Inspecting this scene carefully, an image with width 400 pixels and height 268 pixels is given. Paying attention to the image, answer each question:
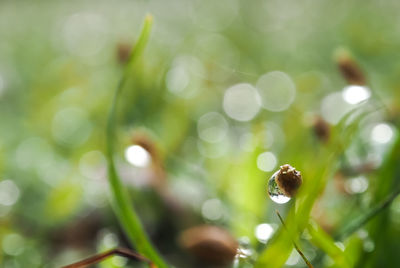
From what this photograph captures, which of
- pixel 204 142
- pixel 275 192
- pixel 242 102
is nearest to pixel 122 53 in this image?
pixel 204 142

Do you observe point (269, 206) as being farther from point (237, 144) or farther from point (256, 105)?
point (256, 105)

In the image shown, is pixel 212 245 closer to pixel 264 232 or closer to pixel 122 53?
pixel 264 232

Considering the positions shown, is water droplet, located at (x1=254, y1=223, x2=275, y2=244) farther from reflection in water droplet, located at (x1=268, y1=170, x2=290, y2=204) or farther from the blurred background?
reflection in water droplet, located at (x1=268, y1=170, x2=290, y2=204)

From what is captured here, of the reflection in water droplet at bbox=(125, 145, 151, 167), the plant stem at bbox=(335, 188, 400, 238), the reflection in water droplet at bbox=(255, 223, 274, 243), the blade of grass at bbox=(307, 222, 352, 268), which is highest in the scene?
the reflection in water droplet at bbox=(125, 145, 151, 167)

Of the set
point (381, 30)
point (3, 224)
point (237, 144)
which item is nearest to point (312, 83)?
point (237, 144)

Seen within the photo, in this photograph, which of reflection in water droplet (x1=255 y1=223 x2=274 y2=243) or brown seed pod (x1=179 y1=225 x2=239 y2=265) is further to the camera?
brown seed pod (x1=179 y1=225 x2=239 y2=265)

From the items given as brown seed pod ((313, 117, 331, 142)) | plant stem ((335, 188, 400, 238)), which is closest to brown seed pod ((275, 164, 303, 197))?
plant stem ((335, 188, 400, 238))

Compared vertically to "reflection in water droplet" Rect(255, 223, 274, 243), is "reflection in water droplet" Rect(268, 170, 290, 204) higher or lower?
lower
